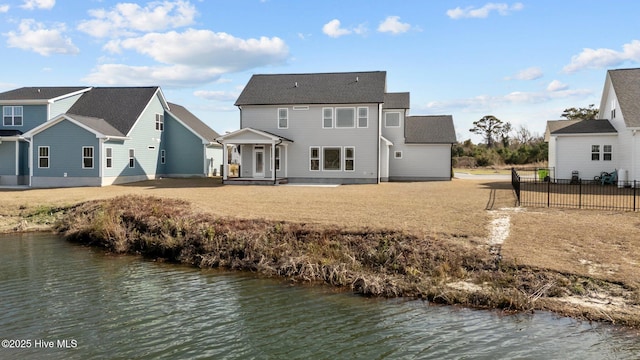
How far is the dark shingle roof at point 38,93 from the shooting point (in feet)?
101

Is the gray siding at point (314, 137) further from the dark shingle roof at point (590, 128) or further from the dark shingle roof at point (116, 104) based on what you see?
the dark shingle roof at point (590, 128)

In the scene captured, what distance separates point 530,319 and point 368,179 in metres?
21.8

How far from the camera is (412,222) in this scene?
14.2 metres

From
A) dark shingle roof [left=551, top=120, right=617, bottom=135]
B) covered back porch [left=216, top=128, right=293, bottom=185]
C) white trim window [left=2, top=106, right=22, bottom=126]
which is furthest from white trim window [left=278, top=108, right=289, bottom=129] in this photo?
white trim window [left=2, top=106, right=22, bottom=126]

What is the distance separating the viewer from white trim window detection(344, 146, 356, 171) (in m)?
30.3

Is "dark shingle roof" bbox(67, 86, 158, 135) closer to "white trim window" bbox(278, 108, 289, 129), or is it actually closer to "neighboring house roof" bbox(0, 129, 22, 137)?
"neighboring house roof" bbox(0, 129, 22, 137)

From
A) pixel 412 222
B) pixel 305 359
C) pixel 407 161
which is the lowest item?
pixel 305 359

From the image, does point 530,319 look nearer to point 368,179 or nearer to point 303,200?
point 303,200

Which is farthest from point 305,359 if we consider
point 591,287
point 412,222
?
point 412,222

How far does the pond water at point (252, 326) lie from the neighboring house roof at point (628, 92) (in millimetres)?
20516

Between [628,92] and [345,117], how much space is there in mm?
16172

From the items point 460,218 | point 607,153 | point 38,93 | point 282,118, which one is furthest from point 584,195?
point 38,93

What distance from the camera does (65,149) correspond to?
1112 inches

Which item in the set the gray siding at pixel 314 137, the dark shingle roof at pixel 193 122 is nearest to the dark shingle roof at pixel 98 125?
the dark shingle roof at pixel 193 122
